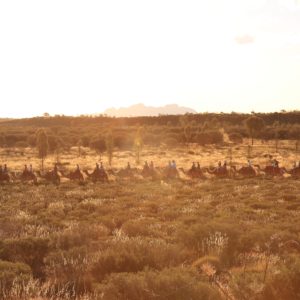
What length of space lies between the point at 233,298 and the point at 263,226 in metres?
7.12

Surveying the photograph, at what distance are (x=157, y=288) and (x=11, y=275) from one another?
311cm

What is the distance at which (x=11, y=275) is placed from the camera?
9797mm

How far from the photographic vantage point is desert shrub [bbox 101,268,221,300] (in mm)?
8009

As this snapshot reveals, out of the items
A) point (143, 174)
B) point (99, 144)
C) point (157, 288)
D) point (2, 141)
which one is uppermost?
point (157, 288)

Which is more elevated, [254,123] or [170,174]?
[254,123]

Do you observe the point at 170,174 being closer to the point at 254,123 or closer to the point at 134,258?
the point at 134,258

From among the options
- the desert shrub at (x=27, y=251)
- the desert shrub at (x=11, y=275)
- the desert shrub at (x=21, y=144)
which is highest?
the desert shrub at (x=11, y=275)

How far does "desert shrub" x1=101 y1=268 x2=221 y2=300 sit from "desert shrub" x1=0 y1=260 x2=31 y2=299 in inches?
68.0

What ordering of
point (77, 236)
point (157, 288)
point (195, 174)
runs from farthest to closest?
point (195, 174) < point (77, 236) < point (157, 288)

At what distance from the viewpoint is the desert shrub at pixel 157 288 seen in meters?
8.01

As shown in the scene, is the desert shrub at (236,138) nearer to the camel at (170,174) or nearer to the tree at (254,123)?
the tree at (254,123)

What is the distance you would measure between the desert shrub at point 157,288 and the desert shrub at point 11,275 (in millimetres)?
1727

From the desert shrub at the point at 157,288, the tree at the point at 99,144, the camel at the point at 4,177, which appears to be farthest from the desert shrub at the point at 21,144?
the desert shrub at the point at 157,288

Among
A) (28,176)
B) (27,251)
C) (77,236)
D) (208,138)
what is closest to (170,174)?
(28,176)
